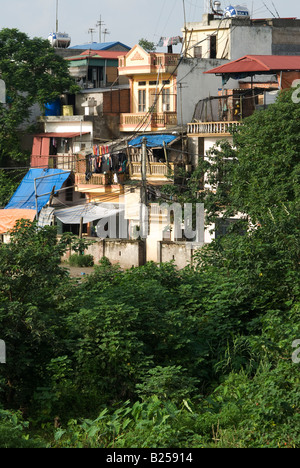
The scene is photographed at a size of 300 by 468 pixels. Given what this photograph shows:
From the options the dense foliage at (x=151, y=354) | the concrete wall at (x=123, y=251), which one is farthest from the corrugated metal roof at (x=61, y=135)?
the dense foliage at (x=151, y=354)

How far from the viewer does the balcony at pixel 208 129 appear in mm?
28188

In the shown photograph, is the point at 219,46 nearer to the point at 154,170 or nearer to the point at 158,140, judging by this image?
the point at 158,140

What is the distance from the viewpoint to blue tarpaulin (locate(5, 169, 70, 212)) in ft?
103

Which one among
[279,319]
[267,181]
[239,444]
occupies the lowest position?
[239,444]

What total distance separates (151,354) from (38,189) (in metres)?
20.2

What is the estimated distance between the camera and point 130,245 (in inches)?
1007

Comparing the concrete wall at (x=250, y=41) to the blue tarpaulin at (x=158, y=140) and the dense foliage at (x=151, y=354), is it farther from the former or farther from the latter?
the dense foliage at (x=151, y=354)

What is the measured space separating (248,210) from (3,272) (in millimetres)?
9586

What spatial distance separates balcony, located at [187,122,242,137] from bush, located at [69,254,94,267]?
6697 mm

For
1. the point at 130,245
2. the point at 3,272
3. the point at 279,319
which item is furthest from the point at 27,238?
the point at 130,245

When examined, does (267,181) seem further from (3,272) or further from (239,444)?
(239,444)

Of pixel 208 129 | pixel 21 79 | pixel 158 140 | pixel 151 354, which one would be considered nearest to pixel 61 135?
pixel 21 79

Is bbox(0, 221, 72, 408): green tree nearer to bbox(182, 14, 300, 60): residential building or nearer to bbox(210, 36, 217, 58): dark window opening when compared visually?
bbox(182, 14, 300, 60): residential building

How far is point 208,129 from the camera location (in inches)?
1137
